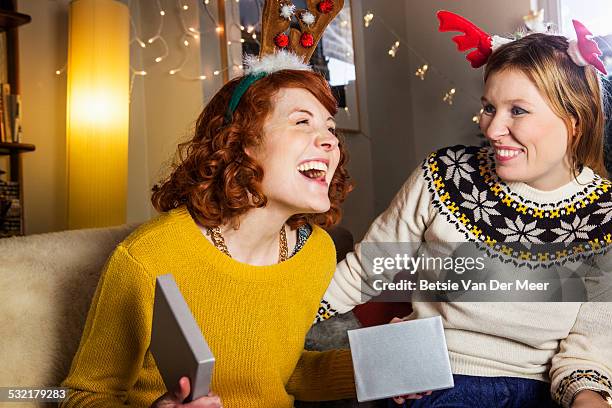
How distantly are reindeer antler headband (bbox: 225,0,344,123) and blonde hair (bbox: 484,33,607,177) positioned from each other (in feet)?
1.12

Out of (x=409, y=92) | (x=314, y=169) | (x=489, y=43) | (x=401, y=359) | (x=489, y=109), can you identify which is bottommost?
(x=401, y=359)

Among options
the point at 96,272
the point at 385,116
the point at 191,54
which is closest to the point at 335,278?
the point at 96,272

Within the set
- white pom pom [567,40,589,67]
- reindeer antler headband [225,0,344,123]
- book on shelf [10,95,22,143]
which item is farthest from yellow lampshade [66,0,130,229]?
white pom pom [567,40,589,67]

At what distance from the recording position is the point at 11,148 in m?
2.51

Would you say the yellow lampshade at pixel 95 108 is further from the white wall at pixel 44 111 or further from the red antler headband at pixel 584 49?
the red antler headband at pixel 584 49

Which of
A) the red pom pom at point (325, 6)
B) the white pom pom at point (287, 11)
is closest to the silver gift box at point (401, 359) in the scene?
the white pom pom at point (287, 11)

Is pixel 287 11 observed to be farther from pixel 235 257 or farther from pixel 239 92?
pixel 235 257

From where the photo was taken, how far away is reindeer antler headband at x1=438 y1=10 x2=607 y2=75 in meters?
1.19

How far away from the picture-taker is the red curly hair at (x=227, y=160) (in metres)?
1.03

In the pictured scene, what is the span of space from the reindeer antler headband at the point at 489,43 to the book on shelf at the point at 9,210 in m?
1.79

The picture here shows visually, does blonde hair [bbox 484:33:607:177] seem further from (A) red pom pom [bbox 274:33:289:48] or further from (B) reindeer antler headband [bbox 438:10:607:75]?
(A) red pom pom [bbox 274:33:289:48]

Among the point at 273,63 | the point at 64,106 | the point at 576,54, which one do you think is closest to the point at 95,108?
the point at 64,106

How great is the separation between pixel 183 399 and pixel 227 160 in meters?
0.43

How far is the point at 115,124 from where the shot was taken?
261 cm
